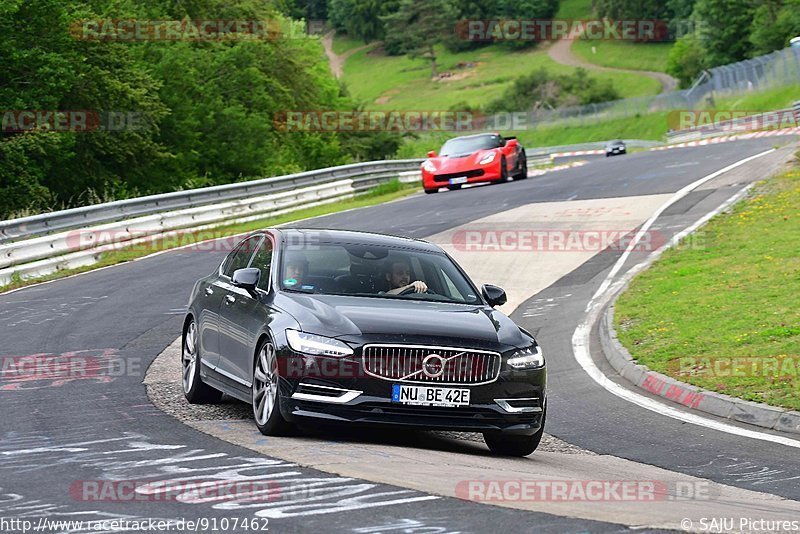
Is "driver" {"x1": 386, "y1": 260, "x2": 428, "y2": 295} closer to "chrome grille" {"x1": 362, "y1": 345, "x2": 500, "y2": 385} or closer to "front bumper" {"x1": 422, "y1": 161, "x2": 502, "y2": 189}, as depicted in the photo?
"chrome grille" {"x1": 362, "y1": 345, "x2": 500, "y2": 385}

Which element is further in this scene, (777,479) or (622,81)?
(622,81)

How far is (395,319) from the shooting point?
919cm

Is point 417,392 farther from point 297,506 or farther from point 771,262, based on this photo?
point 771,262

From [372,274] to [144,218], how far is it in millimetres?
16487

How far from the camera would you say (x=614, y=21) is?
168m

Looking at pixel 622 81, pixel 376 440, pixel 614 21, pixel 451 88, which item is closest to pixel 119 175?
pixel 376 440

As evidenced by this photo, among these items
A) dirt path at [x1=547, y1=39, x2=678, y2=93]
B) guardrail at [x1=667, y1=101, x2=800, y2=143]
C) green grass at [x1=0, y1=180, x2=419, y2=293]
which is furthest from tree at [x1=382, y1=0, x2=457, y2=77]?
green grass at [x1=0, y1=180, x2=419, y2=293]

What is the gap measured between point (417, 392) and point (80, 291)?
11.3m

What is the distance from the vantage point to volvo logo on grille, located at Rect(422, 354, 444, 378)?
8.90m

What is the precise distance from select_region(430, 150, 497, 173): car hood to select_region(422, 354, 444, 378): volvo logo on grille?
90.5 feet

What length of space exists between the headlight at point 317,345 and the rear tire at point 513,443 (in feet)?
4.25

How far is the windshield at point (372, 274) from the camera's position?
10.0 meters

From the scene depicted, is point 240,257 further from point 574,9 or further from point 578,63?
point 574,9

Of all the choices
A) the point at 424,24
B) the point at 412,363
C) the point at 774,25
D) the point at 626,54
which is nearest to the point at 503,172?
the point at 412,363
